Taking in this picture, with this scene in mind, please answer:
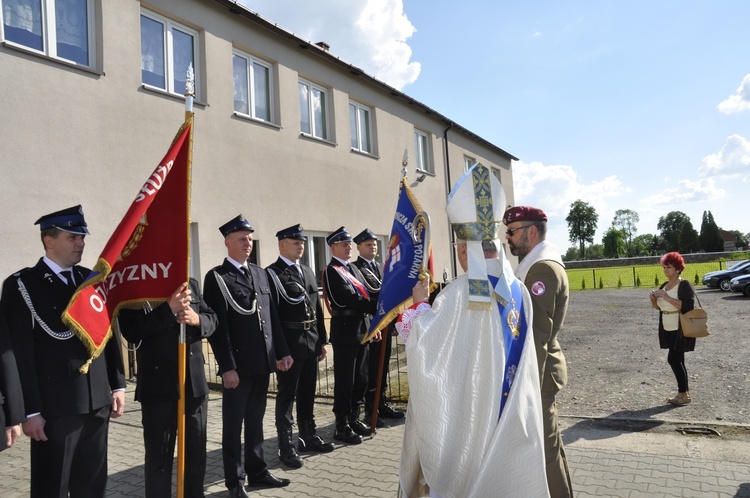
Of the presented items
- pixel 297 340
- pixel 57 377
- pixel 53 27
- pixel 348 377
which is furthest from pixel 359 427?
pixel 53 27

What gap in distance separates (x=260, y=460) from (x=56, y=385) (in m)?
2.00

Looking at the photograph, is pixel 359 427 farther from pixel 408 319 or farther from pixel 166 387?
pixel 408 319

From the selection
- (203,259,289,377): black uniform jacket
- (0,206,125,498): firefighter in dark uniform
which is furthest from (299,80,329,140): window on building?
(0,206,125,498): firefighter in dark uniform

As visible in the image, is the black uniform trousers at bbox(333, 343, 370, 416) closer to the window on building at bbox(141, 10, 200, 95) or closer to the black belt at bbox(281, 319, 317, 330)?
the black belt at bbox(281, 319, 317, 330)

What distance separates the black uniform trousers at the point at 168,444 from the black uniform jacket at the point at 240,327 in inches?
19.0

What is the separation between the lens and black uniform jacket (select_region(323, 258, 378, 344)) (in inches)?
235

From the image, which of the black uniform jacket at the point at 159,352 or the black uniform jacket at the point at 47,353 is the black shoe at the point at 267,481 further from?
the black uniform jacket at the point at 47,353

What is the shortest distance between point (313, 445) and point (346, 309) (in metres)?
1.49

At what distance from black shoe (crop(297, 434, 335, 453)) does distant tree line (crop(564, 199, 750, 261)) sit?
89.2 meters

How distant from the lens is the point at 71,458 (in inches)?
124

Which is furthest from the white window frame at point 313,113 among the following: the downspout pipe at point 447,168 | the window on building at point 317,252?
the downspout pipe at point 447,168

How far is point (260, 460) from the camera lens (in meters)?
4.57

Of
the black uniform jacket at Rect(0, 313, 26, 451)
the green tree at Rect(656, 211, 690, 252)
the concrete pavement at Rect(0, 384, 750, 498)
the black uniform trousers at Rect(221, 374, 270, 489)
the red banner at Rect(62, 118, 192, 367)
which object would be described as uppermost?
the green tree at Rect(656, 211, 690, 252)

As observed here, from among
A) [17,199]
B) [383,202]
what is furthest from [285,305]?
[383,202]
